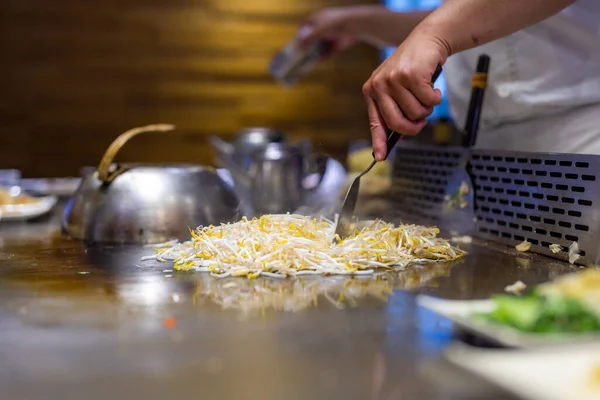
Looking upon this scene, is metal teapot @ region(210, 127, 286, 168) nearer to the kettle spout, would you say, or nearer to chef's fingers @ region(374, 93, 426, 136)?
the kettle spout

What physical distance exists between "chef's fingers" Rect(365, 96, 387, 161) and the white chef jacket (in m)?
0.47

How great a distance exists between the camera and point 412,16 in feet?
7.99

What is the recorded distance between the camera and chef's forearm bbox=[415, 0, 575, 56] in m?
1.41

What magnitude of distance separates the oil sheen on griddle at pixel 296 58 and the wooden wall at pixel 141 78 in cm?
197

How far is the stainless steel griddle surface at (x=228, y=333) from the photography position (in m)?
0.75

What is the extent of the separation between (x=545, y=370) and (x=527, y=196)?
→ 0.93 metres

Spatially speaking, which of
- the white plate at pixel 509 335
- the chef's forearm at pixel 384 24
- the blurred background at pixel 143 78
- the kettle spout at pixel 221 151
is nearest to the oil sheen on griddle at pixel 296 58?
the chef's forearm at pixel 384 24

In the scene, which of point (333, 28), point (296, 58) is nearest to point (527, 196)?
point (333, 28)

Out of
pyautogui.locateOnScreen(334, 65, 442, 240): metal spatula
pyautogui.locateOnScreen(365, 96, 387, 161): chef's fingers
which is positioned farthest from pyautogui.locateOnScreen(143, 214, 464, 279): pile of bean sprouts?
pyautogui.locateOnScreen(365, 96, 387, 161): chef's fingers

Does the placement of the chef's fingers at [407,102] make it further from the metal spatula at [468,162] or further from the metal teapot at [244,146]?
the metal teapot at [244,146]

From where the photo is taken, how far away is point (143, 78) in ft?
16.5

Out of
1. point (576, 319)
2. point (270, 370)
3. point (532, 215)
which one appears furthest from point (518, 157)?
point (270, 370)

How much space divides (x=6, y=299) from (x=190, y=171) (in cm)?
76

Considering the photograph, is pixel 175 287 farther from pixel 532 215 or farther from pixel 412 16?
pixel 412 16
